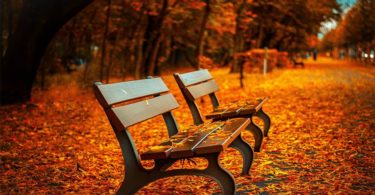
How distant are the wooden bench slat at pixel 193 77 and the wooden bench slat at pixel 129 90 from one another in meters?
0.54

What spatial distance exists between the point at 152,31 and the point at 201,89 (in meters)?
17.1

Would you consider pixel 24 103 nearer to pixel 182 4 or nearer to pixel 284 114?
pixel 284 114

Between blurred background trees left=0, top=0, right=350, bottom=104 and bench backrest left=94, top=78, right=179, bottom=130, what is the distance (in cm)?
681

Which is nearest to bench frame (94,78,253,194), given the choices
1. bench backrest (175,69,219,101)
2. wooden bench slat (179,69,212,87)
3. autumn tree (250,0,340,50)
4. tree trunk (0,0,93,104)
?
bench backrest (175,69,219,101)

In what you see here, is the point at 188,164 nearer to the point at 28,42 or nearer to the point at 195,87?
the point at 195,87

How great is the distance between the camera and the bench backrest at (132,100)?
3715 mm

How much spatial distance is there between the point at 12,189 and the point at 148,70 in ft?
64.9

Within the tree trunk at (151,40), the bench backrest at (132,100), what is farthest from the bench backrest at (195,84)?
the tree trunk at (151,40)

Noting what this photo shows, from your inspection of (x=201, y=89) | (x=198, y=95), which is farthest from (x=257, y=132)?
(x=201, y=89)

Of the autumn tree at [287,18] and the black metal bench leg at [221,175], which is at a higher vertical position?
the autumn tree at [287,18]

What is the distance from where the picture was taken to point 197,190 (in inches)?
179

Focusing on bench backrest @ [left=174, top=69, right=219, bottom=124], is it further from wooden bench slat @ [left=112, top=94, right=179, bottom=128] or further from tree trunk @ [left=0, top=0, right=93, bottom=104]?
tree trunk @ [left=0, top=0, right=93, bottom=104]

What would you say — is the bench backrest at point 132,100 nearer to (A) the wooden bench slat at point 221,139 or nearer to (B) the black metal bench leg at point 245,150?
(A) the wooden bench slat at point 221,139

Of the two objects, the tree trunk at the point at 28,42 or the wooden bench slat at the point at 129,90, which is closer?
the wooden bench slat at the point at 129,90
